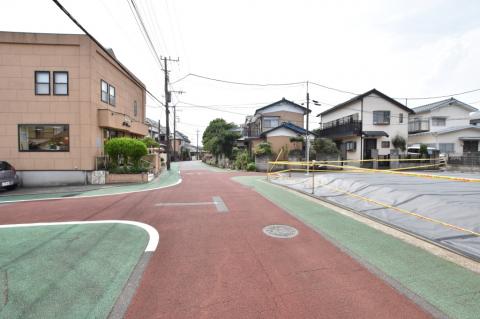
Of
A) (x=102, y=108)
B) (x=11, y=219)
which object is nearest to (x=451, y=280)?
(x=11, y=219)

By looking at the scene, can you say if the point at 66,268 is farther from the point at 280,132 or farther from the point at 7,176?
the point at 280,132

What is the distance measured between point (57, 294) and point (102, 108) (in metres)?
13.8

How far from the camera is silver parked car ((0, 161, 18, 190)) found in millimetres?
11188

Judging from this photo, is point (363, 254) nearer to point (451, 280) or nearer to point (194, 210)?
point (451, 280)

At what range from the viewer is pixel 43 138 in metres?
13.0

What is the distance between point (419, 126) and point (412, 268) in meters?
33.8

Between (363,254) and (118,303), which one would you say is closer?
(118,303)

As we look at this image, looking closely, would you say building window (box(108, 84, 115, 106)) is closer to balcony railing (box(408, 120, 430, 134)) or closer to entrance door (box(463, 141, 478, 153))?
balcony railing (box(408, 120, 430, 134))

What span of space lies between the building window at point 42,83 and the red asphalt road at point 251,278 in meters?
9.54

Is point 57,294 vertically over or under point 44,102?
under

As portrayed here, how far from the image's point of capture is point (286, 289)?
10.3ft

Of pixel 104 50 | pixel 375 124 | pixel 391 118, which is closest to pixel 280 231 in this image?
pixel 104 50

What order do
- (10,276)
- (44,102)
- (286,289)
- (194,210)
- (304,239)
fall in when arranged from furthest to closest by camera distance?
(44,102) → (194,210) → (304,239) → (10,276) → (286,289)

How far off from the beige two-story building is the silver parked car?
35.4 inches
